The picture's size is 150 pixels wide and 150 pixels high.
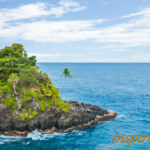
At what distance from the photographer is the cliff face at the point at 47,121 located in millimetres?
41000

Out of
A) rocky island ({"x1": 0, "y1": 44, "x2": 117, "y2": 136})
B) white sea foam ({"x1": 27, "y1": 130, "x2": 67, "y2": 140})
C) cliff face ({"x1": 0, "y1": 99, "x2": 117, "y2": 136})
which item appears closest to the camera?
white sea foam ({"x1": 27, "y1": 130, "x2": 67, "y2": 140})

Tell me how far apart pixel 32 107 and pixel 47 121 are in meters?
5.80

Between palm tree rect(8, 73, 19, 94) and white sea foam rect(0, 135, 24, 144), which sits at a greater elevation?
palm tree rect(8, 73, 19, 94)

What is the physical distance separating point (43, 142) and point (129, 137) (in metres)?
Result: 22.8

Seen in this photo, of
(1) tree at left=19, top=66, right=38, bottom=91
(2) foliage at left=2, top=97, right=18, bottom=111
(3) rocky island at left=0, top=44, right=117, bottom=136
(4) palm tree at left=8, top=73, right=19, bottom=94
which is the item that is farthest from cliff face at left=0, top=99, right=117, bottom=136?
(4) palm tree at left=8, top=73, right=19, bottom=94

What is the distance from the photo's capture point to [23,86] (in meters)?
47.2

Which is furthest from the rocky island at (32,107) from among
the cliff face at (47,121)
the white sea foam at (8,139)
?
the white sea foam at (8,139)

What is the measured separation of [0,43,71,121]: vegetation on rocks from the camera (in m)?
43.0

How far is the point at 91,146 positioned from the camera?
1459 inches

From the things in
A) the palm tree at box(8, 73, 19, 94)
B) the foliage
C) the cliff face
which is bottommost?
the cliff face

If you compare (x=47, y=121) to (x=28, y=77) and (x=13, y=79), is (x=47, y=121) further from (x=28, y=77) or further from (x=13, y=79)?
(x=13, y=79)

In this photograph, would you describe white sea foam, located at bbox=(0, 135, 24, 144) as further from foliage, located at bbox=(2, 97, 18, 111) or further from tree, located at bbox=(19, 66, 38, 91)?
tree, located at bbox=(19, 66, 38, 91)

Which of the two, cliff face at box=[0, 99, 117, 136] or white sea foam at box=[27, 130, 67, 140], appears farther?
cliff face at box=[0, 99, 117, 136]

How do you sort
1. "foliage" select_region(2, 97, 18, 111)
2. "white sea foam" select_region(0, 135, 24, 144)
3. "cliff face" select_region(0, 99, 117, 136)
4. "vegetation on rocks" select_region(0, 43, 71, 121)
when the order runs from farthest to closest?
"vegetation on rocks" select_region(0, 43, 71, 121) → "foliage" select_region(2, 97, 18, 111) → "cliff face" select_region(0, 99, 117, 136) → "white sea foam" select_region(0, 135, 24, 144)
